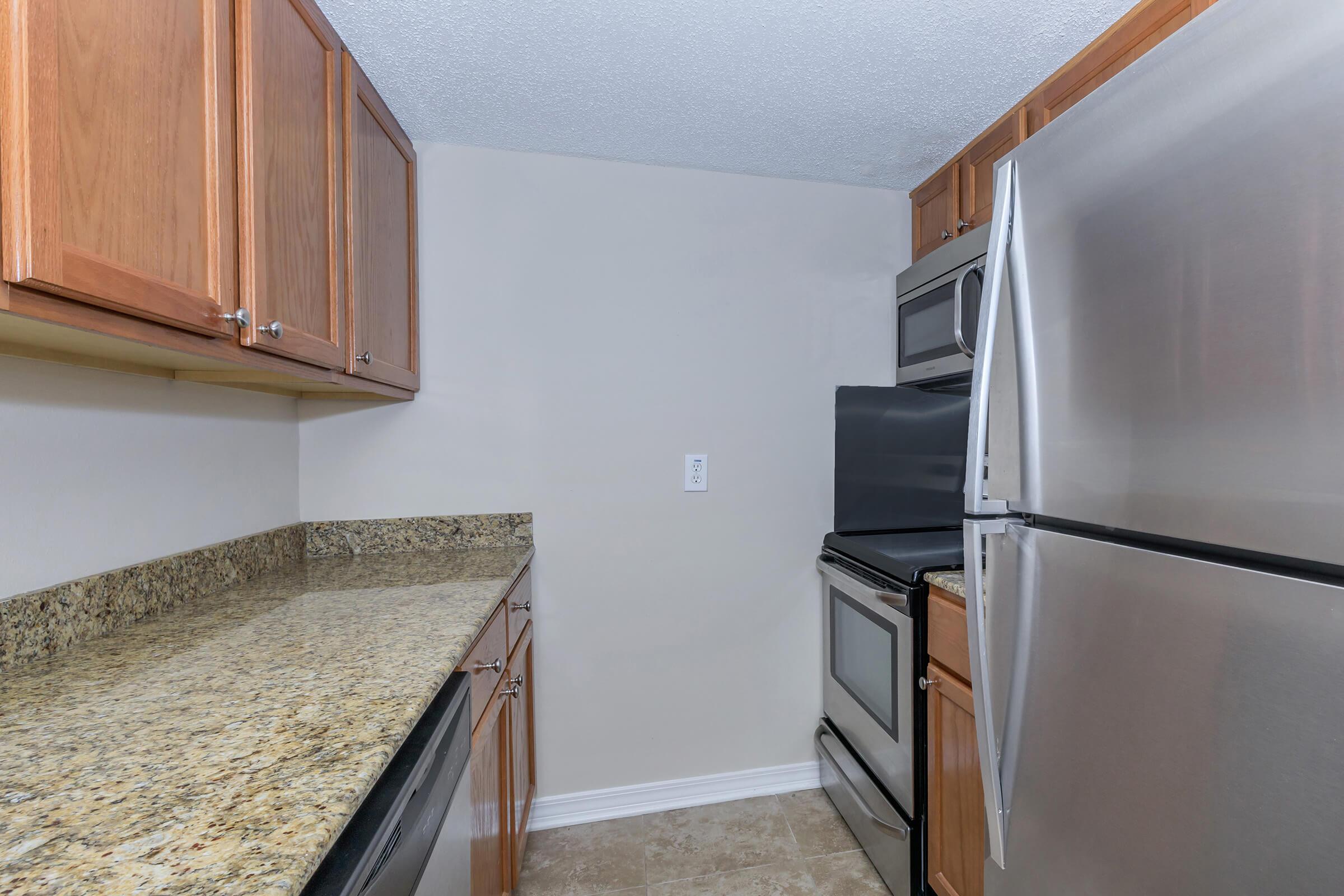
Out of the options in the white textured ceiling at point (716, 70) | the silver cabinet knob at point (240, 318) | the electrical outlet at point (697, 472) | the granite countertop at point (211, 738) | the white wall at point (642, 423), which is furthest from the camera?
the electrical outlet at point (697, 472)

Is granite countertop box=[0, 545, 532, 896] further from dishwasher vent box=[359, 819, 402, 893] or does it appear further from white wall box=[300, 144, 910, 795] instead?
white wall box=[300, 144, 910, 795]

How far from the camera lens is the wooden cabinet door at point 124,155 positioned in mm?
582

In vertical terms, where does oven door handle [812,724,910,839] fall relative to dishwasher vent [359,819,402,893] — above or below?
below

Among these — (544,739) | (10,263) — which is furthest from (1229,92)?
(544,739)

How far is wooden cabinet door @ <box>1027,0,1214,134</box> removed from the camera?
114 cm

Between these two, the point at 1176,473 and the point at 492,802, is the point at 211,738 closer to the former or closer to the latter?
the point at 492,802

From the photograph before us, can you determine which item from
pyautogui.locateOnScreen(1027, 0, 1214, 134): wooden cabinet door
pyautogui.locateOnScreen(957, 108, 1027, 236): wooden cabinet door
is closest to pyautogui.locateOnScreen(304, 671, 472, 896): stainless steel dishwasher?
pyautogui.locateOnScreen(1027, 0, 1214, 134): wooden cabinet door

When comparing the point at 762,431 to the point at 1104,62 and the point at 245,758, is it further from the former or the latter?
the point at 245,758

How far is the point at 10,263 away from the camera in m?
0.57

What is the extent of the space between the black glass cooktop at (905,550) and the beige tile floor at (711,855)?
0.90 m

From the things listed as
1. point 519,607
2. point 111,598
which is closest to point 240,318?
point 111,598

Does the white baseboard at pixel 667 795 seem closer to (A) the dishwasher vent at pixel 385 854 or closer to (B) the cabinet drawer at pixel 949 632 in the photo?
(B) the cabinet drawer at pixel 949 632

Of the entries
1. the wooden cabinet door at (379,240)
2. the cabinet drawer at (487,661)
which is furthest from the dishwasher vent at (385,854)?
the wooden cabinet door at (379,240)

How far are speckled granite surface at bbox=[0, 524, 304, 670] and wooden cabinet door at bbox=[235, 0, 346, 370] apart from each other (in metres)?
0.54
